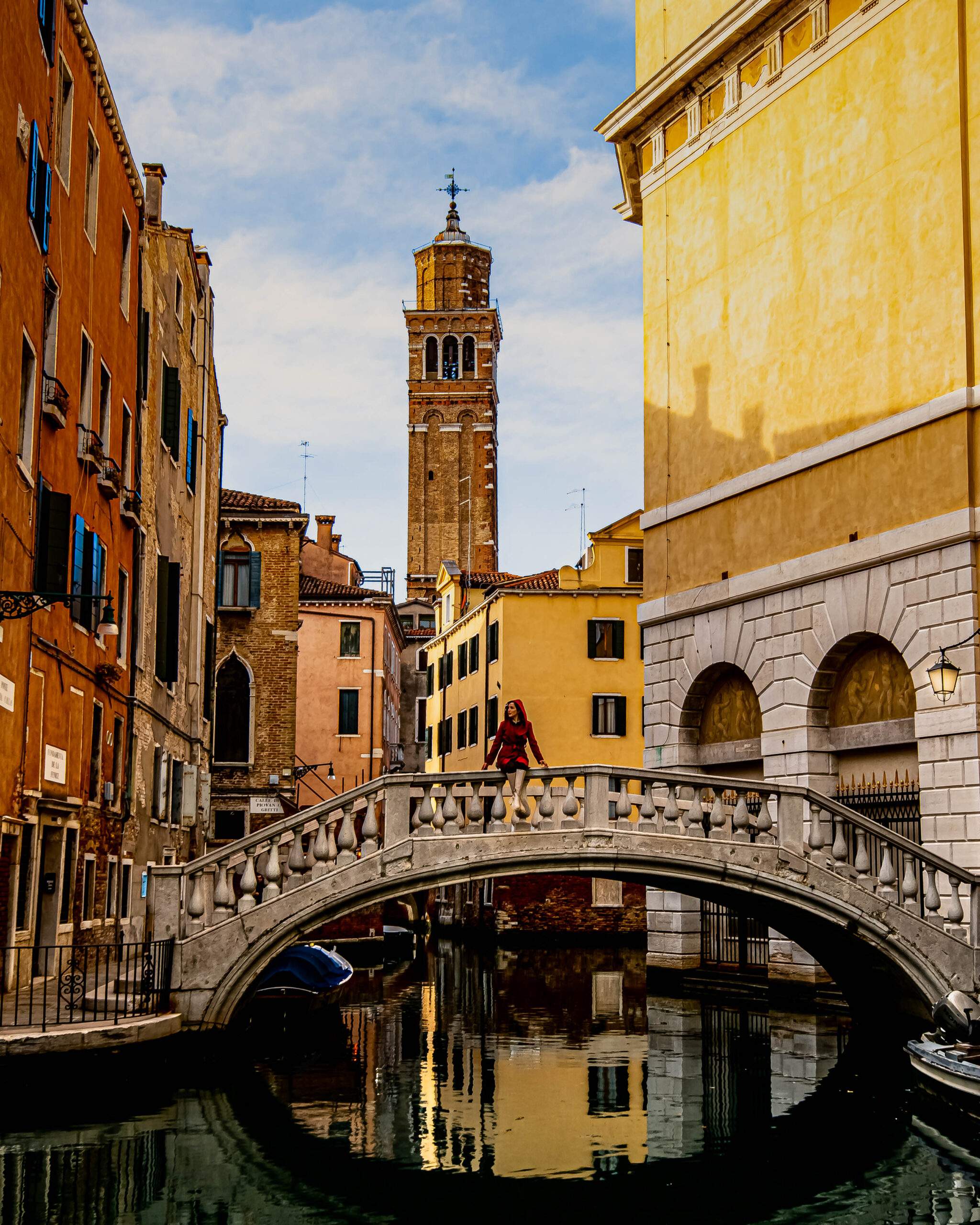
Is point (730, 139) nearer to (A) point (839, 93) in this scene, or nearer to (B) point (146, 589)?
(A) point (839, 93)

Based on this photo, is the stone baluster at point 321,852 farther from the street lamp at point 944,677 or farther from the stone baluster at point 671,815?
the street lamp at point 944,677

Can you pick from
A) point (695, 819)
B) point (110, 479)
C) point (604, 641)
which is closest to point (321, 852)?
point (695, 819)

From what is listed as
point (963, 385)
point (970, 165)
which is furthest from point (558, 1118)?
point (970, 165)

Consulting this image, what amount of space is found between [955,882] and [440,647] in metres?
38.1

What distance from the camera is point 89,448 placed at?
1900 cm

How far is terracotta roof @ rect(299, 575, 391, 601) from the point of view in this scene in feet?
153

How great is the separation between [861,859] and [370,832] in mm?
5249

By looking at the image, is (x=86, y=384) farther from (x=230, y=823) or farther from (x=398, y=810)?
(x=230, y=823)

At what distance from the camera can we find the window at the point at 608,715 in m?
41.1

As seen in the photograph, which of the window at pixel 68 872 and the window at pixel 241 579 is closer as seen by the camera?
the window at pixel 68 872

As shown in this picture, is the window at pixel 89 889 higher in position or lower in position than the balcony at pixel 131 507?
lower

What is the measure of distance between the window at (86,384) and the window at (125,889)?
22.4 feet

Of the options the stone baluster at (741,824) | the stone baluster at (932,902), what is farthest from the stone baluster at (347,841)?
the stone baluster at (932,902)

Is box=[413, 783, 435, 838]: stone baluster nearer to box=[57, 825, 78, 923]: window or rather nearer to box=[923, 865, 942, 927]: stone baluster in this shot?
box=[57, 825, 78, 923]: window
